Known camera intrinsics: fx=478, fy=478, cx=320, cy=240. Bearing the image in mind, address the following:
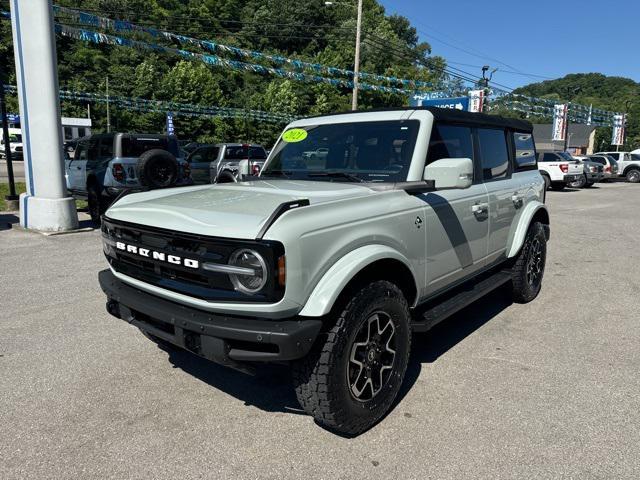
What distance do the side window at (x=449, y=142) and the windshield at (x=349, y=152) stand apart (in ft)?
0.56

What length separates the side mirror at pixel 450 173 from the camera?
2.98 m

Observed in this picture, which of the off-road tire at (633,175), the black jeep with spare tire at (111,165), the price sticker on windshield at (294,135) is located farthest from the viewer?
the off-road tire at (633,175)

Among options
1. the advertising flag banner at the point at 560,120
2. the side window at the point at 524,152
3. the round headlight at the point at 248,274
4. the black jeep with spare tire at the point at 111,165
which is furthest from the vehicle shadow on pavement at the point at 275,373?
the advertising flag banner at the point at 560,120

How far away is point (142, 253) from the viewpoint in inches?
110

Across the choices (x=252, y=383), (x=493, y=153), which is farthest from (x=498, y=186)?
(x=252, y=383)

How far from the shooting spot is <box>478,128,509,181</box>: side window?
424 cm

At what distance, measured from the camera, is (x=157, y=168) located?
753cm

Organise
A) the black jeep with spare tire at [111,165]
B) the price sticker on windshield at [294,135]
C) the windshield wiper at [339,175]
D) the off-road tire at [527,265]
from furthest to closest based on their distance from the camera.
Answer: the black jeep with spare tire at [111,165], the off-road tire at [527,265], the price sticker on windshield at [294,135], the windshield wiper at [339,175]

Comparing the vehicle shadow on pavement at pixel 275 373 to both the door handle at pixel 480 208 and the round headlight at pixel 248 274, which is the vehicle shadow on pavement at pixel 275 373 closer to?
the round headlight at pixel 248 274

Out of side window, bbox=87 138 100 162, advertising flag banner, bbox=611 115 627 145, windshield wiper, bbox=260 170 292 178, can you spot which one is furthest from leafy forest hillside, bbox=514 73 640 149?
windshield wiper, bbox=260 170 292 178

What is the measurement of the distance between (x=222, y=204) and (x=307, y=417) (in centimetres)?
140

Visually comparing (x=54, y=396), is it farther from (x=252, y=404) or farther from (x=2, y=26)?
(x=2, y=26)

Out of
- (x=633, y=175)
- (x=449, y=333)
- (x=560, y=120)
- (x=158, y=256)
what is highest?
(x=560, y=120)

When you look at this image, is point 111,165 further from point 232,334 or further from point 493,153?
point 232,334
